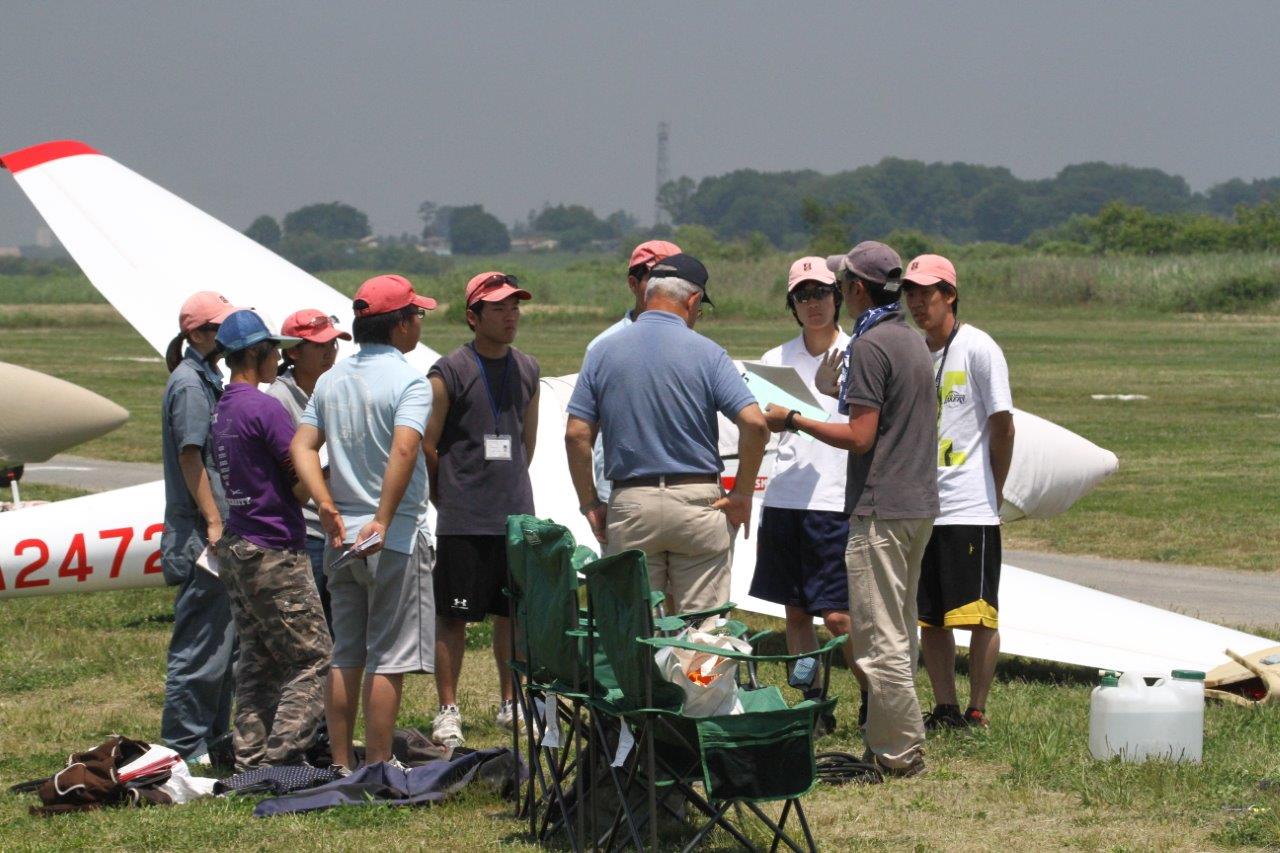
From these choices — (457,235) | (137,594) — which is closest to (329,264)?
(457,235)

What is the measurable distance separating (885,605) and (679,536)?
2.30 feet

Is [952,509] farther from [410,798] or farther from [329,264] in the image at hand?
[329,264]

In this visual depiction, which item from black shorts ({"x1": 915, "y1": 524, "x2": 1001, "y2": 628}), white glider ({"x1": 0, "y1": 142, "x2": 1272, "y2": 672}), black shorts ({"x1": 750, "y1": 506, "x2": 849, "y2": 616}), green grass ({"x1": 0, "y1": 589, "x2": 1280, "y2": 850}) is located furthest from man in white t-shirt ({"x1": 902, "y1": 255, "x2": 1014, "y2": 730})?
white glider ({"x1": 0, "y1": 142, "x2": 1272, "y2": 672})

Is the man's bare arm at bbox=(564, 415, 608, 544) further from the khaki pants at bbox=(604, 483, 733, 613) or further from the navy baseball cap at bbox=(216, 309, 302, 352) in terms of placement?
the navy baseball cap at bbox=(216, 309, 302, 352)

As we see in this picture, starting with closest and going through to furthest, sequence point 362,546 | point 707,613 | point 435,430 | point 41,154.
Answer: point 707,613 < point 362,546 < point 435,430 < point 41,154

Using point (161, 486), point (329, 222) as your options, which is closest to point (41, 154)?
point (161, 486)

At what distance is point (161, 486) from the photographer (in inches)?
330

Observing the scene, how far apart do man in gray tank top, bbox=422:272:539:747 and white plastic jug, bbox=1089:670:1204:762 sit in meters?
2.13

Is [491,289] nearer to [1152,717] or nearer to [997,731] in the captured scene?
[997,731]

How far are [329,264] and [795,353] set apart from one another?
472 feet

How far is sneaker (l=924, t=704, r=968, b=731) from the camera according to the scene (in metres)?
5.72

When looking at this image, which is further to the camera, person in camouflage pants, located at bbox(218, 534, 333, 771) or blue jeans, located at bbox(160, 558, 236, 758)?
blue jeans, located at bbox(160, 558, 236, 758)

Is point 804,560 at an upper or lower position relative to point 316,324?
lower

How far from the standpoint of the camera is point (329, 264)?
146m
